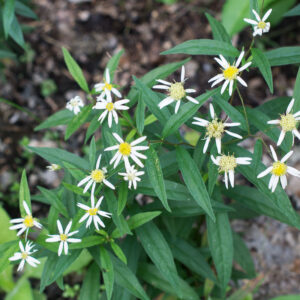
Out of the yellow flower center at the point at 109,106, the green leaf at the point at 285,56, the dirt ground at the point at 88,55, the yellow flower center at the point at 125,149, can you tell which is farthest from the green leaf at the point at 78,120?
the dirt ground at the point at 88,55

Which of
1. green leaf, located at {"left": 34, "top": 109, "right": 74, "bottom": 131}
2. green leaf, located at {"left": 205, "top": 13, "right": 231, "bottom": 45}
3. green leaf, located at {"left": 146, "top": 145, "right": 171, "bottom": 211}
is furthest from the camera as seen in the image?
green leaf, located at {"left": 34, "top": 109, "right": 74, "bottom": 131}

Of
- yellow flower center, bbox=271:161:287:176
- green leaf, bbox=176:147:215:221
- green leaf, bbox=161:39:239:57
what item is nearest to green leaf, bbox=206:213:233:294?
green leaf, bbox=176:147:215:221

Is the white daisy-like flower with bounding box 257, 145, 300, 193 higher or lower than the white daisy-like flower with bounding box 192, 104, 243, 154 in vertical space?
lower

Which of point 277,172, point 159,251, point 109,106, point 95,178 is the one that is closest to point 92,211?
point 95,178

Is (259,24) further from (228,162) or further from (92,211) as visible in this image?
(92,211)

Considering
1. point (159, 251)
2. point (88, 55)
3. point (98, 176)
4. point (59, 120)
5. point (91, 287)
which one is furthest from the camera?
point (88, 55)

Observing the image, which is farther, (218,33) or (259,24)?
(218,33)

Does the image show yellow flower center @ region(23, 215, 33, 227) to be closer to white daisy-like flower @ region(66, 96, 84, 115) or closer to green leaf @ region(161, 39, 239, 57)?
white daisy-like flower @ region(66, 96, 84, 115)
